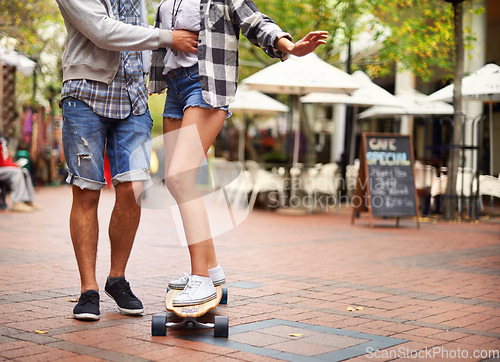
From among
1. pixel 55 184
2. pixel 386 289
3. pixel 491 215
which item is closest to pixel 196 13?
pixel 386 289

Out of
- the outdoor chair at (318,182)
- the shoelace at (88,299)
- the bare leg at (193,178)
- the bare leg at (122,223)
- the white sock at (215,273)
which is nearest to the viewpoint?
the bare leg at (193,178)

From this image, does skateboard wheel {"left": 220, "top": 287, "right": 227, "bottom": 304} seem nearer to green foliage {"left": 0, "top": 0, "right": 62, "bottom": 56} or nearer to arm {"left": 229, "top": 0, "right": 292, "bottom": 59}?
arm {"left": 229, "top": 0, "right": 292, "bottom": 59}

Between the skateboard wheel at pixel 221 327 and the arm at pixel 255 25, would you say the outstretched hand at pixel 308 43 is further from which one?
the skateboard wheel at pixel 221 327

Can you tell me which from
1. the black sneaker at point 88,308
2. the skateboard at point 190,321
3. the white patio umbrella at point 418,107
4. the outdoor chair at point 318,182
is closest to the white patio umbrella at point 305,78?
the outdoor chair at point 318,182

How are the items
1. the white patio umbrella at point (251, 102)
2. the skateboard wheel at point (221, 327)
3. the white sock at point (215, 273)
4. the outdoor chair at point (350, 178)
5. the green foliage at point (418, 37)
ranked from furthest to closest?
the white patio umbrella at point (251, 102), the outdoor chair at point (350, 178), the green foliage at point (418, 37), the white sock at point (215, 273), the skateboard wheel at point (221, 327)

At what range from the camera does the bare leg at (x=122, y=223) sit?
3.63 meters

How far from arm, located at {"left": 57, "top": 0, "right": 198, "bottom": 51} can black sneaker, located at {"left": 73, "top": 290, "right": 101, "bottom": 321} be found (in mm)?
1310

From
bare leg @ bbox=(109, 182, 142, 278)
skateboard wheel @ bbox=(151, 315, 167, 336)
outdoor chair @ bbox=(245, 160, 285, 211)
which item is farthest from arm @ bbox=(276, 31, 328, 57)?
outdoor chair @ bbox=(245, 160, 285, 211)

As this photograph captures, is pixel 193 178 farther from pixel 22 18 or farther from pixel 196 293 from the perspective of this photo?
pixel 22 18

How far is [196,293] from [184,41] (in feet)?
4.24

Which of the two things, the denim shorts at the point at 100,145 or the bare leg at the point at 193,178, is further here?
the denim shorts at the point at 100,145

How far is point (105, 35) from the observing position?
132 inches

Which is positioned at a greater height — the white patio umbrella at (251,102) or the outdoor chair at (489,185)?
the white patio umbrella at (251,102)

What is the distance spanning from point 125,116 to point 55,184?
62.4 ft
